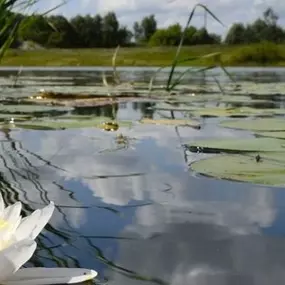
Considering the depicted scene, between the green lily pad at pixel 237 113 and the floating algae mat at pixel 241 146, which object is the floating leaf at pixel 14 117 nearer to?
the green lily pad at pixel 237 113

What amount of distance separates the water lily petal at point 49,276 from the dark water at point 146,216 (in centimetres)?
10

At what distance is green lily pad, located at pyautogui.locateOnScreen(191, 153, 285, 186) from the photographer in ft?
4.16

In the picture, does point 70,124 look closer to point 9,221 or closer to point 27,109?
point 27,109

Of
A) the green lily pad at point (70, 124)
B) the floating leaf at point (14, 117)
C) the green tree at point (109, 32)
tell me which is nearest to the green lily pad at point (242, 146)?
the green lily pad at point (70, 124)

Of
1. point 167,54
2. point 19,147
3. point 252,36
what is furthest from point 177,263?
point 167,54

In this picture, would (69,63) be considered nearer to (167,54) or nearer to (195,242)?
(167,54)

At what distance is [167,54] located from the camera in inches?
742

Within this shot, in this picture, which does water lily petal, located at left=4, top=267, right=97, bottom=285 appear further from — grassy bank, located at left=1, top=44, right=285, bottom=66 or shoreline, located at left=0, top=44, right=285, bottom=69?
shoreline, located at left=0, top=44, right=285, bottom=69

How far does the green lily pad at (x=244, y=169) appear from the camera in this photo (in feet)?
4.16

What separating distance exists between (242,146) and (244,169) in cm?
32

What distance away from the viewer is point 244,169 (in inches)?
53.4

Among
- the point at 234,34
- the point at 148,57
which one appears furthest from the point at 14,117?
the point at 148,57


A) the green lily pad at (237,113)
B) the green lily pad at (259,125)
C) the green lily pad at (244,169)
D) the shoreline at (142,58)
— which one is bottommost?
the shoreline at (142,58)

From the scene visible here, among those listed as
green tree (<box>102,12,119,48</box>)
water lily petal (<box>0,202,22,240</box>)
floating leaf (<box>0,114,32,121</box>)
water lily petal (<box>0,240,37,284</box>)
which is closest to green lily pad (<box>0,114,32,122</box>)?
floating leaf (<box>0,114,32,121</box>)
